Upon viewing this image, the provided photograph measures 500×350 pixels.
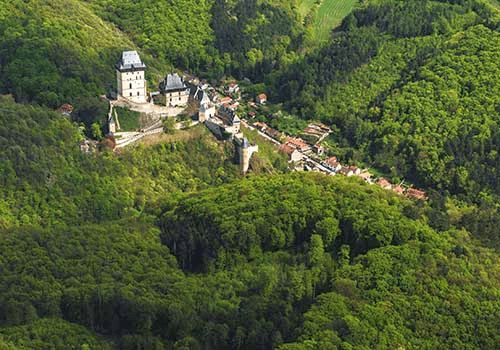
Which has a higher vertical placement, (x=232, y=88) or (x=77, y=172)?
(x=77, y=172)

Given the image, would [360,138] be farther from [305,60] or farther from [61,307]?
[61,307]

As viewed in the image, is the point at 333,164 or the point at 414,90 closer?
the point at 333,164

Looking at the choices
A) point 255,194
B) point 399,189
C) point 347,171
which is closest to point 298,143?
point 347,171

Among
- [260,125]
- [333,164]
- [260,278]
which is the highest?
[260,278]

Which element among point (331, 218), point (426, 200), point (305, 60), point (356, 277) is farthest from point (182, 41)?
point (356, 277)

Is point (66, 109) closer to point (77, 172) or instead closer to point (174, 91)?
point (77, 172)

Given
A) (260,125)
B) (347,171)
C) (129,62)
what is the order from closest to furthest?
(129,62) → (347,171) → (260,125)

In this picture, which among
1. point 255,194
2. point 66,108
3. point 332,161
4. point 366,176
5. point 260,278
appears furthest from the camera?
point 332,161
